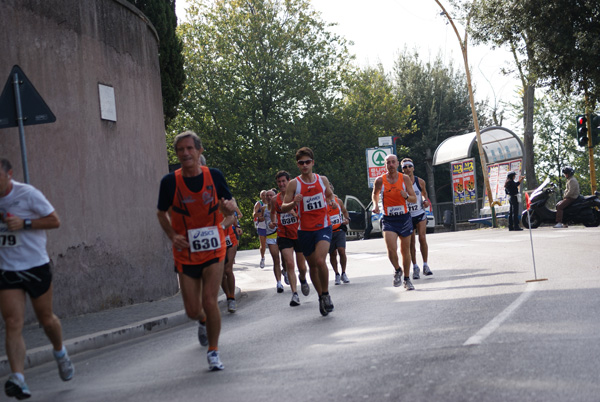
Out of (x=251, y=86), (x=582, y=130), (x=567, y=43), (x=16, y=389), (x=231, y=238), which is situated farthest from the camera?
(x=251, y=86)

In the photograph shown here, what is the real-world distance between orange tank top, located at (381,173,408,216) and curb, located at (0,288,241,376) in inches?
130

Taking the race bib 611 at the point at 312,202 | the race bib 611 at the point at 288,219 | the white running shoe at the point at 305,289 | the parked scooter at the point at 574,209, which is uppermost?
the race bib 611 at the point at 312,202

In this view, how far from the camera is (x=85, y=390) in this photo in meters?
6.22

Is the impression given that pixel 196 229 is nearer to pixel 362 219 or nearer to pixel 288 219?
pixel 288 219

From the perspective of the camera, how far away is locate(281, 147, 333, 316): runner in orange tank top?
928 centimetres

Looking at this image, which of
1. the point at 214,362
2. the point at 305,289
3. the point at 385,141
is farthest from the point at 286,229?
the point at 385,141

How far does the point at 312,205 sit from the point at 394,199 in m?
2.62

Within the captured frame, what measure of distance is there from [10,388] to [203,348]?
2410 millimetres

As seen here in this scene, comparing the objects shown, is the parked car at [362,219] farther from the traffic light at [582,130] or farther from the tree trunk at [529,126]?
the traffic light at [582,130]

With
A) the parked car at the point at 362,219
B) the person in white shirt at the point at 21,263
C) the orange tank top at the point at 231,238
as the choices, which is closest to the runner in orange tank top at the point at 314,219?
the orange tank top at the point at 231,238

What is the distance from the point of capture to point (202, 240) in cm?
646

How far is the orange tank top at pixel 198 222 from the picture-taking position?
6473 mm

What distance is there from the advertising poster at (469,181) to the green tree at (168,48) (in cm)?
1967

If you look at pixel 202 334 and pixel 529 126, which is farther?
pixel 529 126
